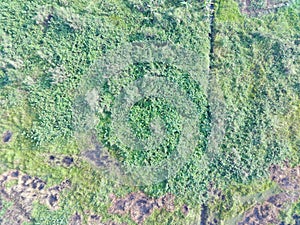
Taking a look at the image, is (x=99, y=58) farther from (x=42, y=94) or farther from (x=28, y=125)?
(x=28, y=125)

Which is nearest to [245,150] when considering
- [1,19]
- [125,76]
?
[125,76]

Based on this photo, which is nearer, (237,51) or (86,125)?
(86,125)

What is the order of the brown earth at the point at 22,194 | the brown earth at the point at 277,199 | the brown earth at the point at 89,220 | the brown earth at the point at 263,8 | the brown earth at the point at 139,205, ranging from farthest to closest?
the brown earth at the point at 263,8, the brown earth at the point at 277,199, the brown earth at the point at 139,205, the brown earth at the point at 89,220, the brown earth at the point at 22,194

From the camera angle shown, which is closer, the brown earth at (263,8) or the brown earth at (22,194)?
the brown earth at (22,194)

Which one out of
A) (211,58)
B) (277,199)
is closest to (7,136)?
(211,58)

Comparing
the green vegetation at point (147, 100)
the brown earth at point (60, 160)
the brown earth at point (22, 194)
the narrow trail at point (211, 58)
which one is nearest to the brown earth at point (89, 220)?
the green vegetation at point (147, 100)

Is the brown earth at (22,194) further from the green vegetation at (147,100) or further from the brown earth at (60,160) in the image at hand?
the brown earth at (60,160)
